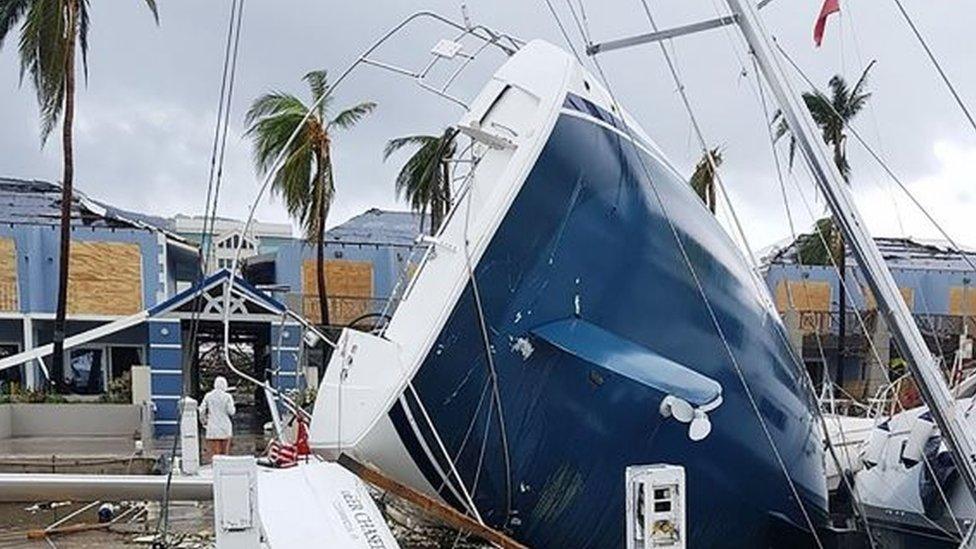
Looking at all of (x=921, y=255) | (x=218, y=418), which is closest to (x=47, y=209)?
(x=218, y=418)

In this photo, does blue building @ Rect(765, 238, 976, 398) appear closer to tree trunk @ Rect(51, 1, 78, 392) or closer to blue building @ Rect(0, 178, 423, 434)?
blue building @ Rect(0, 178, 423, 434)

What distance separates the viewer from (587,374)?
4.74 meters

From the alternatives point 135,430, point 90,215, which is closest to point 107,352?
point 90,215

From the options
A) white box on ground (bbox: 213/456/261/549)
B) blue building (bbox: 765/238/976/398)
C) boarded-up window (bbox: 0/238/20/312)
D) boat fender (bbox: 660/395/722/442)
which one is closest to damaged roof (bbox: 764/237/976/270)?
blue building (bbox: 765/238/976/398)

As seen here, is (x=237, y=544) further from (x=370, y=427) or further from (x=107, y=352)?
(x=107, y=352)

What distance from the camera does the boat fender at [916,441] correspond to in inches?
213

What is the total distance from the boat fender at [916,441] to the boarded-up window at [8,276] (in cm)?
2055

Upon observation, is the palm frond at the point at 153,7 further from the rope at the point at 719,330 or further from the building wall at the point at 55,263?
the rope at the point at 719,330

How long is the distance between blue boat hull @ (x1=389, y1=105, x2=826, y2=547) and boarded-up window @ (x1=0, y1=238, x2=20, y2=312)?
19.3 meters

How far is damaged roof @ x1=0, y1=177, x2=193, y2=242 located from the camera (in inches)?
872

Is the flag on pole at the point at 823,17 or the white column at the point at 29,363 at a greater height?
the flag on pole at the point at 823,17

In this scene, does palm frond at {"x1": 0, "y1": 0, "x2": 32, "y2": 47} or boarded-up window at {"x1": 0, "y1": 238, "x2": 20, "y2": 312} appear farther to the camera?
boarded-up window at {"x1": 0, "y1": 238, "x2": 20, "y2": 312}

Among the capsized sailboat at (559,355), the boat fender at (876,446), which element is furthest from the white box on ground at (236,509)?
the boat fender at (876,446)

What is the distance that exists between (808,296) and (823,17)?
2340 cm
